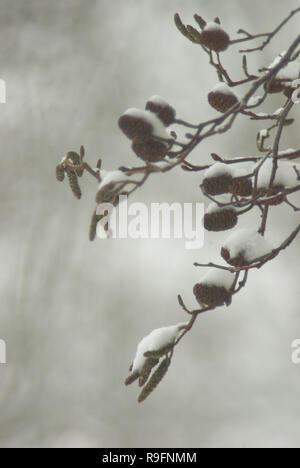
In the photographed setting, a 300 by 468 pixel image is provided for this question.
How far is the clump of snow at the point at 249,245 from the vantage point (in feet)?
2.95

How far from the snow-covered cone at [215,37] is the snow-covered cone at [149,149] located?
0.38 meters

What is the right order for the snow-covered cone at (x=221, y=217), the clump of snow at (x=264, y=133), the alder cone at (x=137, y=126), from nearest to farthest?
1. the alder cone at (x=137, y=126)
2. the snow-covered cone at (x=221, y=217)
3. the clump of snow at (x=264, y=133)

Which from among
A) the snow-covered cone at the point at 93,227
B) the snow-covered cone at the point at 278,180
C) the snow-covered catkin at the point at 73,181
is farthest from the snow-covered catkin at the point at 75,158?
the snow-covered cone at the point at 278,180

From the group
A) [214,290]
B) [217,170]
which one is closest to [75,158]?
[217,170]

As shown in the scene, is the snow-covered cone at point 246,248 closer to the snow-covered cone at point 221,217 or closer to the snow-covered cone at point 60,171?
the snow-covered cone at point 221,217

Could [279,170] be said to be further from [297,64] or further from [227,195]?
[297,64]

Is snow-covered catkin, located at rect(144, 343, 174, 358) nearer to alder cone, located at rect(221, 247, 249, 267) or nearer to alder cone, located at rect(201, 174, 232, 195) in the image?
alder cone, located at rect(221, 247, 249, 267)

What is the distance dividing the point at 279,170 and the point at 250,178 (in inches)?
2.9

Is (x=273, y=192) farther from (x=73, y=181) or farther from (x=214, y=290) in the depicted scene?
(x=73, y=181)

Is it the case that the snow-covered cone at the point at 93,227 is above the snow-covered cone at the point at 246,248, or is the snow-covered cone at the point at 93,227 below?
below

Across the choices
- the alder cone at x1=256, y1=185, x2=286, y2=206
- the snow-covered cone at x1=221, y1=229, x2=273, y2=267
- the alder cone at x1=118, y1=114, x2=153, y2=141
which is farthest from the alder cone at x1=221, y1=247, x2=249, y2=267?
the alder cone at x1=118, y1=114, x2=153, y2=141

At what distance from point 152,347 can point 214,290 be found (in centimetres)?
17

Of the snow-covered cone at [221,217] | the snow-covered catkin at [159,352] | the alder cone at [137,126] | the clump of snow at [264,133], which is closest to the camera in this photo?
the alder cone at [137,126]
